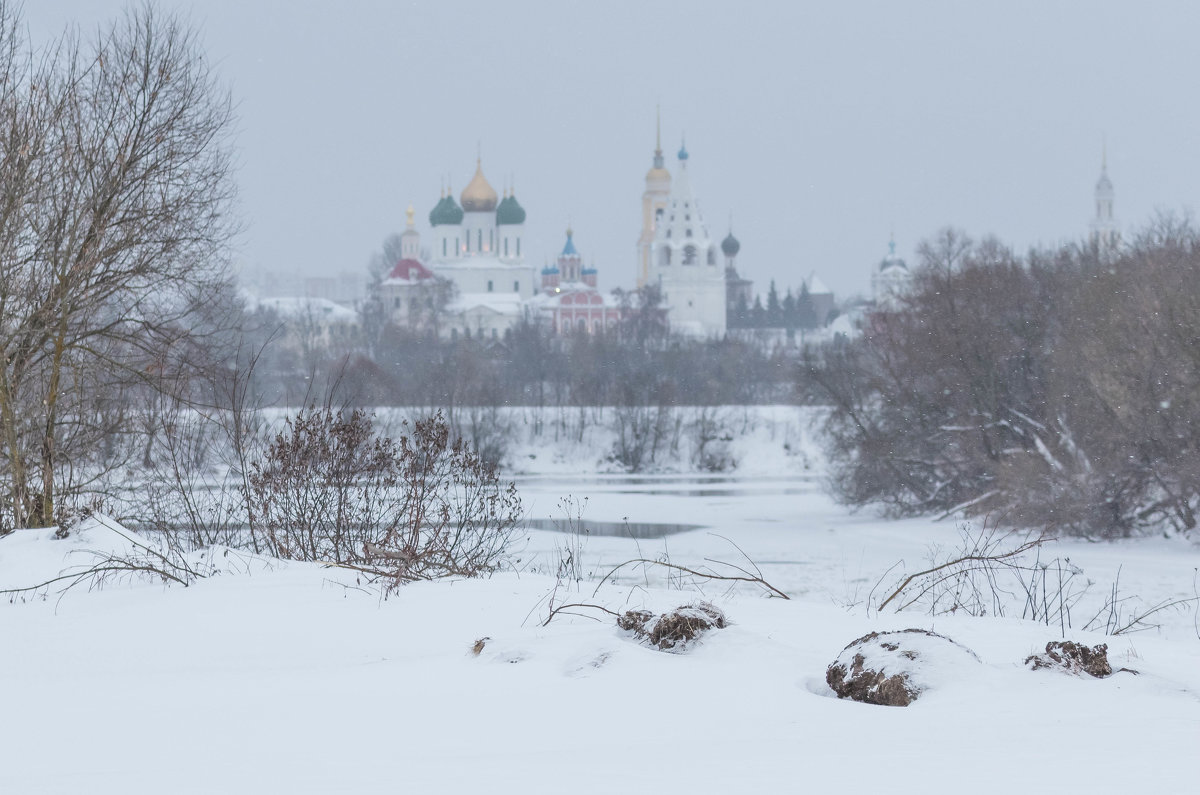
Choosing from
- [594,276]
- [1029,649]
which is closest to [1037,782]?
[1029,649]

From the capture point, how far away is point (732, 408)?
169 feet

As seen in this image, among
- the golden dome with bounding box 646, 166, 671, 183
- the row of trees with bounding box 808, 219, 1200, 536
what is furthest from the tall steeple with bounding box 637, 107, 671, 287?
the row of trees with bounding box 808, 219, 1200, 536

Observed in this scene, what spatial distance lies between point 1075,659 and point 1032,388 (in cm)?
2532

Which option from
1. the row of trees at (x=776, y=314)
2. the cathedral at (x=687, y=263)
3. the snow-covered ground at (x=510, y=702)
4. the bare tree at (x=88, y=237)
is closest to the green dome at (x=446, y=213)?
the cathedral at (x=687, y=263)

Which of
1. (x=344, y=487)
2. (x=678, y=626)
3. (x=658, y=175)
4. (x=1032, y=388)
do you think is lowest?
(x=678, y=626)

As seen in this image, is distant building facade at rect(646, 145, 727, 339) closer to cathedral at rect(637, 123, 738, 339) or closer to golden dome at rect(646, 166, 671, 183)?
cathedral at rect(637, 123, 738, 339)

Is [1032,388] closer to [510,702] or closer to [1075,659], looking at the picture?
[1075,659]

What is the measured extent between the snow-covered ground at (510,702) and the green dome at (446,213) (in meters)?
110

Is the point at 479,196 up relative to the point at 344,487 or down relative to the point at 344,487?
up

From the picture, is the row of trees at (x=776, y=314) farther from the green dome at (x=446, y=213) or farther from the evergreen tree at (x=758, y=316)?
the green dome at (x=446, y=213)

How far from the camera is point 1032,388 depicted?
2839 cm

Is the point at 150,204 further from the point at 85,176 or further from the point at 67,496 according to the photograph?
the point at 67,496

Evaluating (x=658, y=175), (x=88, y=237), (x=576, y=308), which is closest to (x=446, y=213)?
(x=576, y=308)

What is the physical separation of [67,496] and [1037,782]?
8915mm
